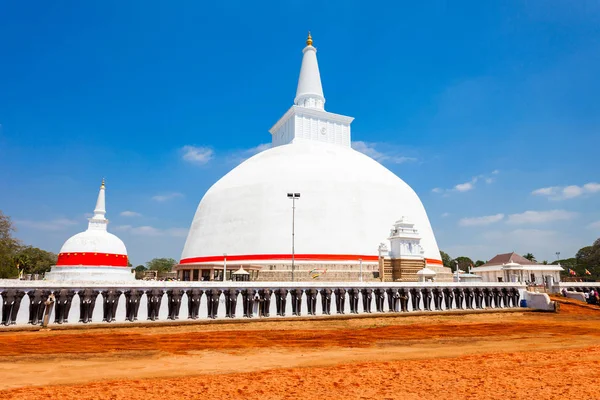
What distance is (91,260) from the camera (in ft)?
91.8

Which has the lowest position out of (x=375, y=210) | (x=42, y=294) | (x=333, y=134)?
(x=42, y=294)

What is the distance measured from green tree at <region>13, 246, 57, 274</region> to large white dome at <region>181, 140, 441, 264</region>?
37072 mm

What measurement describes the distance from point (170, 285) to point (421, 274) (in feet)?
61.9

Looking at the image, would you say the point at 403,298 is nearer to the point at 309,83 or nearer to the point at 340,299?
the point at 340,299

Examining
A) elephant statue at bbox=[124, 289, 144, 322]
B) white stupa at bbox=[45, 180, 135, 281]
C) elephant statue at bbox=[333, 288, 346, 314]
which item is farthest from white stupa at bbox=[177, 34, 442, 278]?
elephant statue at bbox=[124, 289, 144, 322]

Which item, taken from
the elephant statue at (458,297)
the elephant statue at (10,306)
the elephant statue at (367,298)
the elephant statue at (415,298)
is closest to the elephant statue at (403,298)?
the elephant statue at (415,298)

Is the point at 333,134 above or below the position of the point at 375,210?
above

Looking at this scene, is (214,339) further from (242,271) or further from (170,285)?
(242,271)

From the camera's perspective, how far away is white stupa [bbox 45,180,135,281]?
27.3m

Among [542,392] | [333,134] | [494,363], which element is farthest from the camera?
[333,134]

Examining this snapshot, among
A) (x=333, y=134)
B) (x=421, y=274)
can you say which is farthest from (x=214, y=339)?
(x=333, y=134)

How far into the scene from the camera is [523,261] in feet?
205

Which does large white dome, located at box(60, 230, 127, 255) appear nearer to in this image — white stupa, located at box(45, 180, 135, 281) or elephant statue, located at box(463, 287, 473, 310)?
white stupa, located at box(45, 180, 135, 281)

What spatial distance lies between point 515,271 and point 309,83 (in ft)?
110
